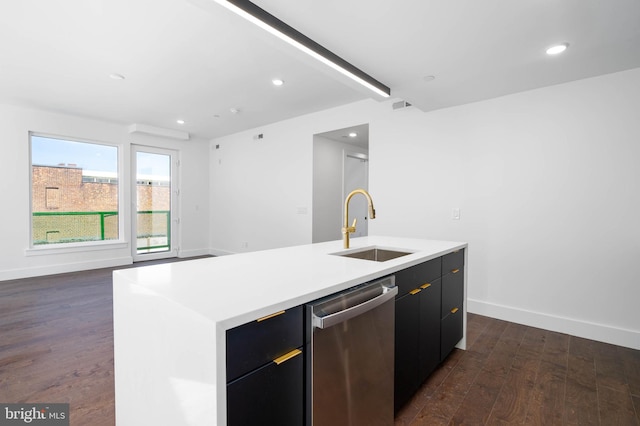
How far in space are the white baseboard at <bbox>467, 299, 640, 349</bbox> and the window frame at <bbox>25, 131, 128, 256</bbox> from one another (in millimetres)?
6024

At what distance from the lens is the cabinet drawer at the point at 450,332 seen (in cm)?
217

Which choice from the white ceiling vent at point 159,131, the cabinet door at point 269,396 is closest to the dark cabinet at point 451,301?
the cabinet door at point 269,396

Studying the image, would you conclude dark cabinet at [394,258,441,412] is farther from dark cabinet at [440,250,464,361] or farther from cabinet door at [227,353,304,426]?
cabinet door at [227,353,304,426]

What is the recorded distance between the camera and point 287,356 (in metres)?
1.00

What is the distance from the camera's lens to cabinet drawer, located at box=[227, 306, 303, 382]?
847mm

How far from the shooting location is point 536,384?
2.04m

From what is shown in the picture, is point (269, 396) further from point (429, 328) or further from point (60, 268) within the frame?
point (60, 268)

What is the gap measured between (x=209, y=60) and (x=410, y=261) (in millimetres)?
2742

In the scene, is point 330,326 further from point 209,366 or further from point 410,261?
point 410,261

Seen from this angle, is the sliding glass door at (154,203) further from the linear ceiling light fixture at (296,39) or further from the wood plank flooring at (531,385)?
the wood plank flooring at (531,385)

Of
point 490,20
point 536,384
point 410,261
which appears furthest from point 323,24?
point 536,384

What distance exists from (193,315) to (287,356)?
34 centimetres

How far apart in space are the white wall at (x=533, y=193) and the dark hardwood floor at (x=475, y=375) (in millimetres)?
362

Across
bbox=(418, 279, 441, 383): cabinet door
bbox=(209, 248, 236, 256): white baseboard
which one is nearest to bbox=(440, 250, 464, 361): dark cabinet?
bbox=(418, 279, 441, 383): cabinet door
